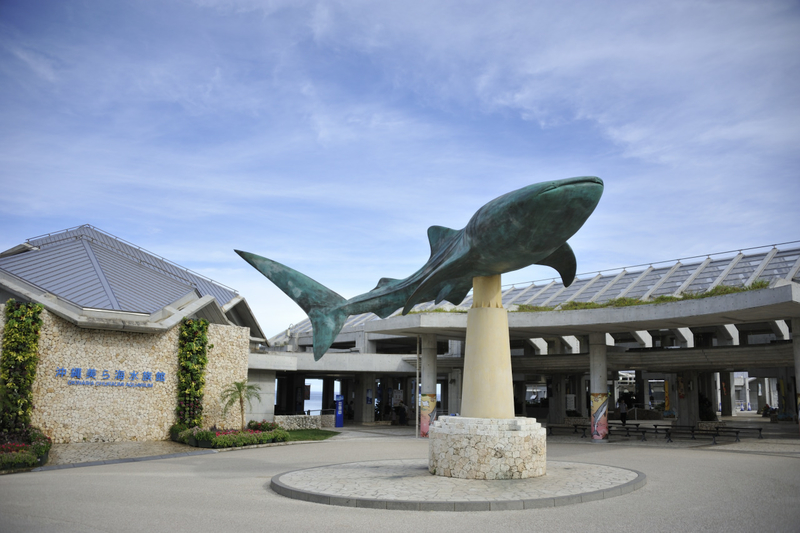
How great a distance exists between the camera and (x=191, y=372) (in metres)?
23.8

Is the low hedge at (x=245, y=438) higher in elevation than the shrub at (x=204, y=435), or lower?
lower

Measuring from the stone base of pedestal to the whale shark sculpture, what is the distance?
294cm

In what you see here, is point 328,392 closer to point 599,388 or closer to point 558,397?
point 558,397

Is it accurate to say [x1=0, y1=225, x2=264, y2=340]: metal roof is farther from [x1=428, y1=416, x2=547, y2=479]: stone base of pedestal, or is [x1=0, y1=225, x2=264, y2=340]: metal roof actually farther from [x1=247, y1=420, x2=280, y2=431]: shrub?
[x1=428, y1=416, x2=547, y2=479]: stone base of pedestal

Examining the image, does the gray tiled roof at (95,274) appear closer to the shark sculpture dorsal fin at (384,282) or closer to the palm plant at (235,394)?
the palm plant at (235,394)

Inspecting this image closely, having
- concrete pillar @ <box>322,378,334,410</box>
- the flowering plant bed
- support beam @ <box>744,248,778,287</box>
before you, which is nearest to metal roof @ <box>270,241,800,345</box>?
support beam @ <box>744,248,778,287</box>

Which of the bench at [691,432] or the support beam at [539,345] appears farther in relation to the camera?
the support beam at [539,345]

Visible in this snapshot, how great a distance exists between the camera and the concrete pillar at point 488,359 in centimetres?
1325

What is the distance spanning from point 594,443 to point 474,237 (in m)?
15.9

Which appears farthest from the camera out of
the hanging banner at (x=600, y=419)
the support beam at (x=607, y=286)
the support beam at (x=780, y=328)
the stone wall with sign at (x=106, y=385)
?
the support beam at (x=607, y=286)

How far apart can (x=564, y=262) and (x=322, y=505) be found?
304 inches

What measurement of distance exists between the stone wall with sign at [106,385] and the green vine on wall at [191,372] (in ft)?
0.88

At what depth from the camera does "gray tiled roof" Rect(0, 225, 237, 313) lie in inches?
887

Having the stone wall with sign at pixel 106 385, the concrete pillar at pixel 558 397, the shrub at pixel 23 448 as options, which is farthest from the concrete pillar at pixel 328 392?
the shrub at pixel 23 448
